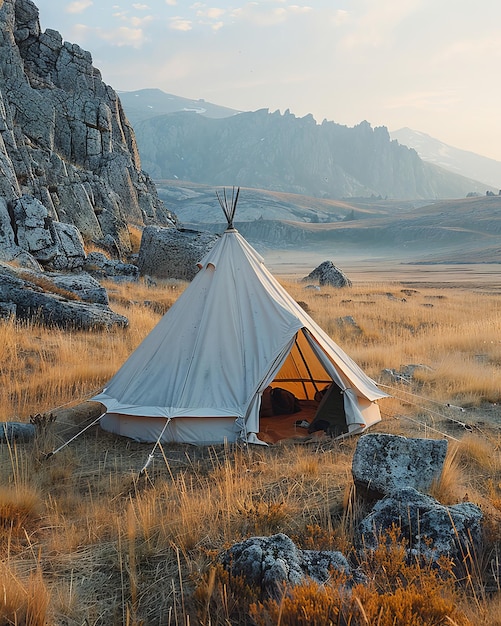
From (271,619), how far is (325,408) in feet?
14.7

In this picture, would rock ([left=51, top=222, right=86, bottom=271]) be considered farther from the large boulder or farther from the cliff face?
the cliff face

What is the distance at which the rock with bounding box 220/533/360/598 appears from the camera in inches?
109

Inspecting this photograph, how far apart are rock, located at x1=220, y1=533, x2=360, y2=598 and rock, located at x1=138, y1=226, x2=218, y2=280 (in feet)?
57.5

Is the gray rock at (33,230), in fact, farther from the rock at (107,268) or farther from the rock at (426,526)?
the rock at (426,526)

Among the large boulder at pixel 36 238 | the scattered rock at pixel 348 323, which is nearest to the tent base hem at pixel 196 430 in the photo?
the scattered rock at pixel 348 323

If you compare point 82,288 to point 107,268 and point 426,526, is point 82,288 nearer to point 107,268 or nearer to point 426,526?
point 107,268

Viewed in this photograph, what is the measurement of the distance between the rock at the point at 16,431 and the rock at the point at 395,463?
3.39m

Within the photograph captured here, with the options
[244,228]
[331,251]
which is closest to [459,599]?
[331,251]

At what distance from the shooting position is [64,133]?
94.0 feet

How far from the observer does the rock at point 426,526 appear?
321cm

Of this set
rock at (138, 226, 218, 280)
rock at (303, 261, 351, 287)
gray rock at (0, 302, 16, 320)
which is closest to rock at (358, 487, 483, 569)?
gray rock at (0, 302, 16, 320)

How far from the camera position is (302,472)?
496 cm

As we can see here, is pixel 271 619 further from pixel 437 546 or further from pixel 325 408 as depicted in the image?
pixel 325 408

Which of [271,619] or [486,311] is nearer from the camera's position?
[271,619]
